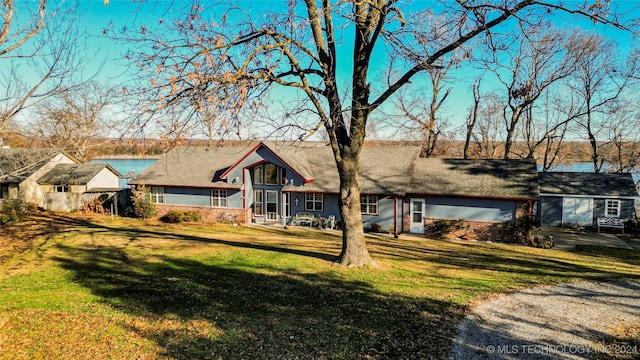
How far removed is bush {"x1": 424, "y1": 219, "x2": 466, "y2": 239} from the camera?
2178 cm

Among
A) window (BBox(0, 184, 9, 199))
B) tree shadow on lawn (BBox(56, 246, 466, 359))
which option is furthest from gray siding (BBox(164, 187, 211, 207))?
tree shadow on lawn (BBox(56, 246, 466, 359))

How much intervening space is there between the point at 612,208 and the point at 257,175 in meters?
25.2

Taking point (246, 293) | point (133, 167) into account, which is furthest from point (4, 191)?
point (133, 167)

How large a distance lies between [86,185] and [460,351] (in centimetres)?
3389

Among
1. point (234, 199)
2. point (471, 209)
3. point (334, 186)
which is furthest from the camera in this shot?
point (234, 199)

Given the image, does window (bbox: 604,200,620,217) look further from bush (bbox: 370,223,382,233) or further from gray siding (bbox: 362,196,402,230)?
bush (bbox: 370,223,382,233)

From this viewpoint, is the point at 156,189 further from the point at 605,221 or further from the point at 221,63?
the point at 605,221

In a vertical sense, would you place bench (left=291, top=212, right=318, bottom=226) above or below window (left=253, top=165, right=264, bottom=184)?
below

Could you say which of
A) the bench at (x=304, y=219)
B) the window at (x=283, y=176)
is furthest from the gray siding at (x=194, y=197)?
the bench at (x=304, y=219)

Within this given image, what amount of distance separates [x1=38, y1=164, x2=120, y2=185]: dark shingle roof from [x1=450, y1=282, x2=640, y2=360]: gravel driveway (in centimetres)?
3325

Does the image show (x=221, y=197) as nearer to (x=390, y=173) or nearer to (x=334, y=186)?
(x=334, y=186)

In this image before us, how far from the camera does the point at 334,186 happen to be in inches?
942

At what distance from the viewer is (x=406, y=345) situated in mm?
6664

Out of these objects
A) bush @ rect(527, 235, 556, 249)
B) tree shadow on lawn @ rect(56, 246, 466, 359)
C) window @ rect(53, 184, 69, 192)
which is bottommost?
bush @ rect(527, 235, 556, 249)
